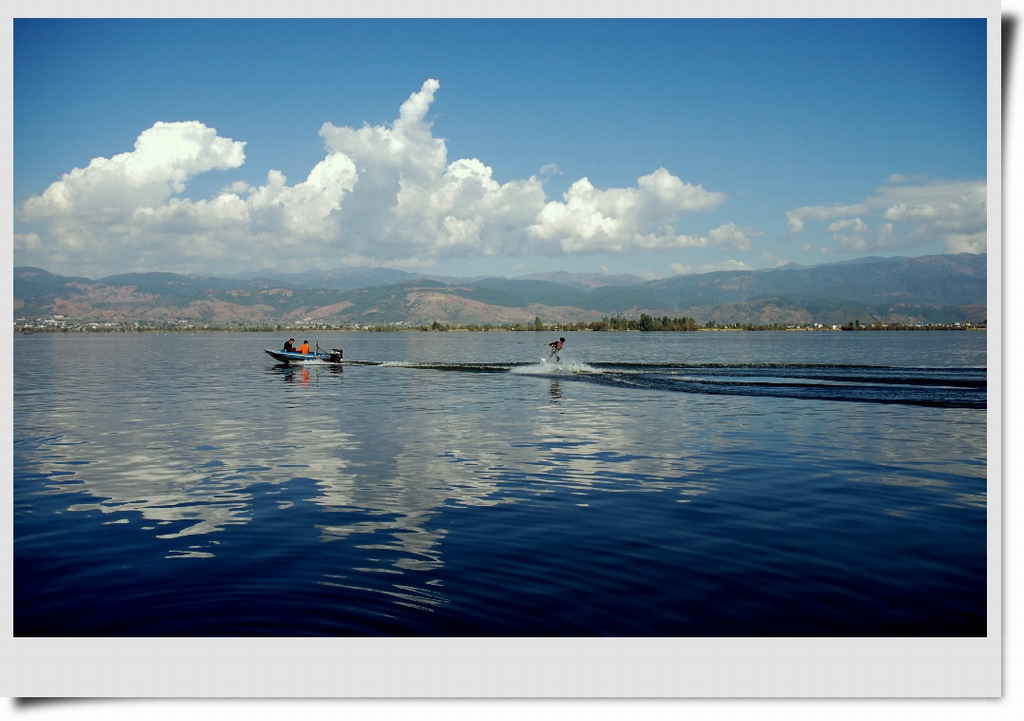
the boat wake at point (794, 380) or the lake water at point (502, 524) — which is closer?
the lake water at point (502, 524)

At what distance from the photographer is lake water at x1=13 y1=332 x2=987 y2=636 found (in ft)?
33.3

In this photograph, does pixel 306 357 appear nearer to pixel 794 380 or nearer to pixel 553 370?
pixel 553 370

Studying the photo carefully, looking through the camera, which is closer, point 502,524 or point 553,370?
point 502,524

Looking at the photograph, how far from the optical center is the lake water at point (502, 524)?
1014 cm

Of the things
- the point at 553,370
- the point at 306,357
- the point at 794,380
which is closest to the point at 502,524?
the point at 794,380

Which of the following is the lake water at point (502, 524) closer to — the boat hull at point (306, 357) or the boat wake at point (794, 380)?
the boat wake at point (794, 380)

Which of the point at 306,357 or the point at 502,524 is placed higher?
the point at 306,357

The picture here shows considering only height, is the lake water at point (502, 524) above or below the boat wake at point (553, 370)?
below

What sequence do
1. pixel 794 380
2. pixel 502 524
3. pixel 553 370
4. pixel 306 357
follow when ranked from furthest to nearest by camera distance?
1. pixel 306 357
2. pixel 553 370
3. pixel 794 380
4. pixel 502 524

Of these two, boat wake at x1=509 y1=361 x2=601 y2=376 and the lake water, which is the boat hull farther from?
the lake water

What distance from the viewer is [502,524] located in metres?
14.4

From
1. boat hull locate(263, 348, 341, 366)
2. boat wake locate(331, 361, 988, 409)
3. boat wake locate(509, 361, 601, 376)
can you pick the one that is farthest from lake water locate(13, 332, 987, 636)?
boat hull locate(263, 348, 341, 366)

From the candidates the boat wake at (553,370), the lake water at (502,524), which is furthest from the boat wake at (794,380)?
the lake water at (502,524)

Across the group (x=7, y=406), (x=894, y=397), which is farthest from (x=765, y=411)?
(x=7, y=406)
